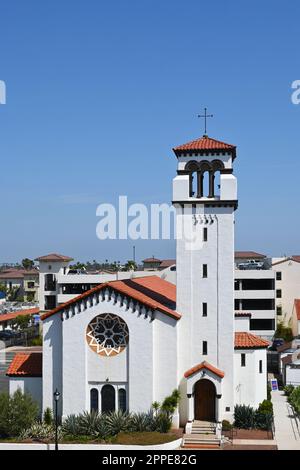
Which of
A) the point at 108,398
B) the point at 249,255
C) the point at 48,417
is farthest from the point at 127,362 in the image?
the point at 249,255

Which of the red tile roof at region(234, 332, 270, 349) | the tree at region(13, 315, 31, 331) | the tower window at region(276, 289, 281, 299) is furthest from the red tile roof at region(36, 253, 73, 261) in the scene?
the red tile roof at region(234, 332, 270, 349)

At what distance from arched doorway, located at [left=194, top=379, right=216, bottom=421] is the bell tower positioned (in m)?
0.79

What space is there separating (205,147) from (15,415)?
16.9 m

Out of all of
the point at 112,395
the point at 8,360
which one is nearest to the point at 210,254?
the point at 112,395

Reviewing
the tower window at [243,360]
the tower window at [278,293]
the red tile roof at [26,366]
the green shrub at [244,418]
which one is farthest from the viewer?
the tower window at [278,293]

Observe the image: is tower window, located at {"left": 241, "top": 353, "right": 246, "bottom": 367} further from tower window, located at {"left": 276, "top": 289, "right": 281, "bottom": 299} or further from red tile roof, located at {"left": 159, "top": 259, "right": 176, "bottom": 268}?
red tile roof, located at {"left": 159, "top": 259, "right": 176, "bottom": 268}

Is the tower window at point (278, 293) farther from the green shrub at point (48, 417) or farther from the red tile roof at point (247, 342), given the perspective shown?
the green shrub at point (48, 417)

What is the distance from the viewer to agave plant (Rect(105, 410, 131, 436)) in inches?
1204

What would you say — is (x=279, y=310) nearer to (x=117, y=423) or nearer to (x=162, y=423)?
(x=162, y=423)

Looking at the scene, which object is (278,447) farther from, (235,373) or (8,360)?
(8,360)

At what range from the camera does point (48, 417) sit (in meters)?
32.4

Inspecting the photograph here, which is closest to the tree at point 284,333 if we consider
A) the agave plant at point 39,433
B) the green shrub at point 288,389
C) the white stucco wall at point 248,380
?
the green shrub at point 288,389

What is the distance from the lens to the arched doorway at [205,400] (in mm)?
32906

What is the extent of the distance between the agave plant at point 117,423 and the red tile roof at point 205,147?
46.2 ft
